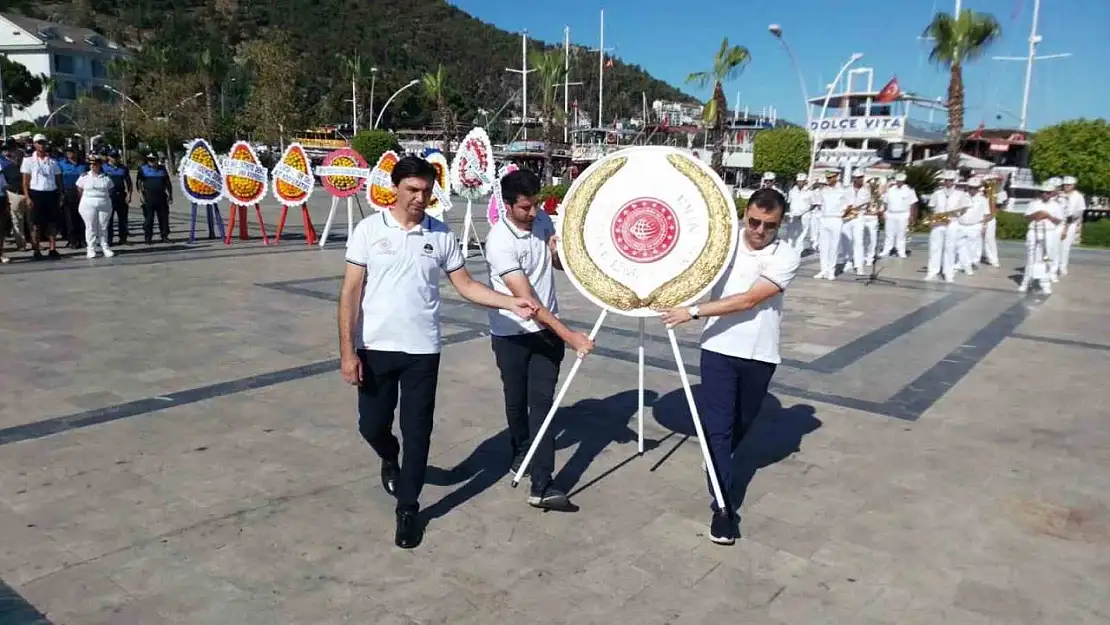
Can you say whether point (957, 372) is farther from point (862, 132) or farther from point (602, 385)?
point (862, 132)

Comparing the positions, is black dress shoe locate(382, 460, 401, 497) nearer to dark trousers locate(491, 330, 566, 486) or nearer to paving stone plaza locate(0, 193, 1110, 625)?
paving stone plaza locate(0, 193, 1110, 625)

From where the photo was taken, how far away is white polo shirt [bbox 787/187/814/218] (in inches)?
615

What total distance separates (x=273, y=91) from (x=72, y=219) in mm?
36085

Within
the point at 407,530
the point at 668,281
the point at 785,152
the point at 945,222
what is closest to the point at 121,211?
the point at 407,530

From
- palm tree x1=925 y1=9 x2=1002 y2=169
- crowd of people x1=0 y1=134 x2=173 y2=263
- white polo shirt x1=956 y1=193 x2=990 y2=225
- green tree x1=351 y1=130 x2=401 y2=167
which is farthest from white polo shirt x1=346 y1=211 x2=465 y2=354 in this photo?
green tree x1=351 y1=130 x2=401 y2=167

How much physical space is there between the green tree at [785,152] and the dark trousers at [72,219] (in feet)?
147

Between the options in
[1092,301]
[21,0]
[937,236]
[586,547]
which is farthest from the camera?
[21,0]

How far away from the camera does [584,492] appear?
432 centimetres

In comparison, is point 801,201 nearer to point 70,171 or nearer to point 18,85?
point 70,171

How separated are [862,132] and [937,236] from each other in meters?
43.5

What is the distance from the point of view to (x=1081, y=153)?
1167 inches

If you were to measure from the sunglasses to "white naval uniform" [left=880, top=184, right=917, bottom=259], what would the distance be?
556 inches

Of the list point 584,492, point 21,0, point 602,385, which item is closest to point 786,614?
point 584,492

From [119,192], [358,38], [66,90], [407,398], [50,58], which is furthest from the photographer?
[358,38]
